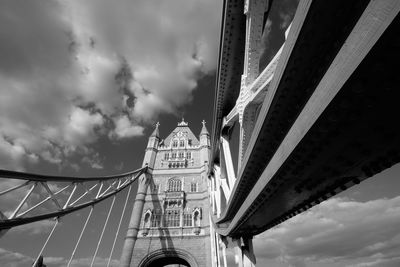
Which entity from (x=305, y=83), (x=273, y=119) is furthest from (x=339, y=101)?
(x=273, y=119)

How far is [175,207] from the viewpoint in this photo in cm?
2555

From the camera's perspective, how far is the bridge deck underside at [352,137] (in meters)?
1.71

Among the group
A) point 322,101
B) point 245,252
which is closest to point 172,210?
point 245,252

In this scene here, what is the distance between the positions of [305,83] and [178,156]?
29.0 meters

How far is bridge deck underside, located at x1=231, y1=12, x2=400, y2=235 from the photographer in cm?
171

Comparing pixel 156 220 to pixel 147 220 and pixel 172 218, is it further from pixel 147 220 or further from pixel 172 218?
pixel 172 218

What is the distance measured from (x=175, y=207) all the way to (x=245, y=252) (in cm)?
1832

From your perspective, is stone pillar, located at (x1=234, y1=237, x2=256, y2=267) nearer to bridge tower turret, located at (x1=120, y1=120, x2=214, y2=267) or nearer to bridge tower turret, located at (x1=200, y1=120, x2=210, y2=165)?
bridge tower turret, located at (x1=120, y1=120, x2=214, y2=267)

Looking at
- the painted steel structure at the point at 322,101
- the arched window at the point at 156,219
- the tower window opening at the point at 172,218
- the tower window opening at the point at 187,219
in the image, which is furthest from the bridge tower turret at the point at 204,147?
the painted steel structure at the point at 322,101

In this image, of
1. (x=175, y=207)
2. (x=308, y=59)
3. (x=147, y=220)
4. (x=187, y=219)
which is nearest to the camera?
(x=308, y=59)

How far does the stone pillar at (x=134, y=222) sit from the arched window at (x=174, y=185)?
2990 millimetres

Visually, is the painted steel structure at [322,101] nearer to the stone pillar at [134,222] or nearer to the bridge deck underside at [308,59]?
the bridge deck underside at [308,59]

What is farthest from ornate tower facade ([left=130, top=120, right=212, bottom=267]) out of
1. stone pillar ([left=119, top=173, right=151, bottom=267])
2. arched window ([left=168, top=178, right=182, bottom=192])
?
stone pillar ([left=119, top=173, right=151, bottom=267])

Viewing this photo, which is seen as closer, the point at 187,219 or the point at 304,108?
the point at 304,108
